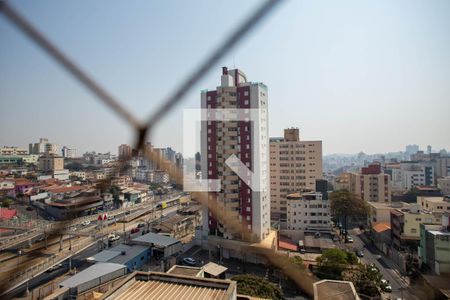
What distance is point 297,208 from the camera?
11.0 metres

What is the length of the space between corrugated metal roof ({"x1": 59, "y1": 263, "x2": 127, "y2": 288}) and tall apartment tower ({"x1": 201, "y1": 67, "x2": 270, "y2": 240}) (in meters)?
3.15

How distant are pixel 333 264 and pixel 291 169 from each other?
6.98m

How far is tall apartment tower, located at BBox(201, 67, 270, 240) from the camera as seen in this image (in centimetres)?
886

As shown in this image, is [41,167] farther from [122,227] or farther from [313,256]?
[313,256]

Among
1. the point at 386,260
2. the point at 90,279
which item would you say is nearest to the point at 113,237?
the point at 90,279

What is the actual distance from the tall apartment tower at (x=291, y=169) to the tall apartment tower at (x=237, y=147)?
4.30m

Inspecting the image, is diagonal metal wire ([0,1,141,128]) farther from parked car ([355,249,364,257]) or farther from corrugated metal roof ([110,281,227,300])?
parked car ([355,249,364,257])

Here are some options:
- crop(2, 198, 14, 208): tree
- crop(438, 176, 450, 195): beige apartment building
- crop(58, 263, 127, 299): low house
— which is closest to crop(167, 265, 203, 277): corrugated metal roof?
crop(58, 263, 127, 299): low house

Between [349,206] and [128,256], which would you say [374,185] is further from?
[128,256]

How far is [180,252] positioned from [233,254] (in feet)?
5.21

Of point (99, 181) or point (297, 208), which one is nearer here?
point (99, 181)

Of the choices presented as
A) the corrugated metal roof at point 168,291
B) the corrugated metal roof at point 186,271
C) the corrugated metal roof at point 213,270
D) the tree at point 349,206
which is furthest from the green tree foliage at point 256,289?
the tree at point 349,206

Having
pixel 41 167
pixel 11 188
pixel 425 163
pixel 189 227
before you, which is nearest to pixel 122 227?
pixel 189 227

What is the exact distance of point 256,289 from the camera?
5672 millimetres
